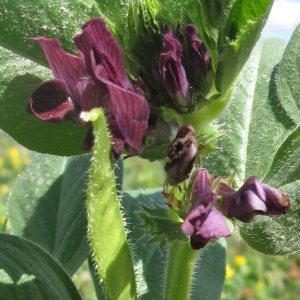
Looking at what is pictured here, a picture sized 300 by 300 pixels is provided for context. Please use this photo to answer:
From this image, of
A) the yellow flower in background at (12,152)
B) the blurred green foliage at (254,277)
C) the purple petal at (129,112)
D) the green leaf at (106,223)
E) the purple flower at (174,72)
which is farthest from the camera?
the yellow flower in background at (12,152)

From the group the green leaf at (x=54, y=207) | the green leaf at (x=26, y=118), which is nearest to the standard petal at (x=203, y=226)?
the green leaf at (x=26, y=118)

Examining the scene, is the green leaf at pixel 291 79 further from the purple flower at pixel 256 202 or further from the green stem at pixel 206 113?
the purple flower at pixel 256 202

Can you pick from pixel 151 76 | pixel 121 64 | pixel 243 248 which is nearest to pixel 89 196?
pixel 121 64

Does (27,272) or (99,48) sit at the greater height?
(99,48)

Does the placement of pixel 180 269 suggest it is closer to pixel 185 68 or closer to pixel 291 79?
pixel 185 68

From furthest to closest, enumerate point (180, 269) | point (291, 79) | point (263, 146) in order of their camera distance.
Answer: point (263, 146)
point (291, 79)
point (180, 269)

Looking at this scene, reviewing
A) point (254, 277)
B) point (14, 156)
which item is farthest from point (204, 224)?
point (14, 156)
